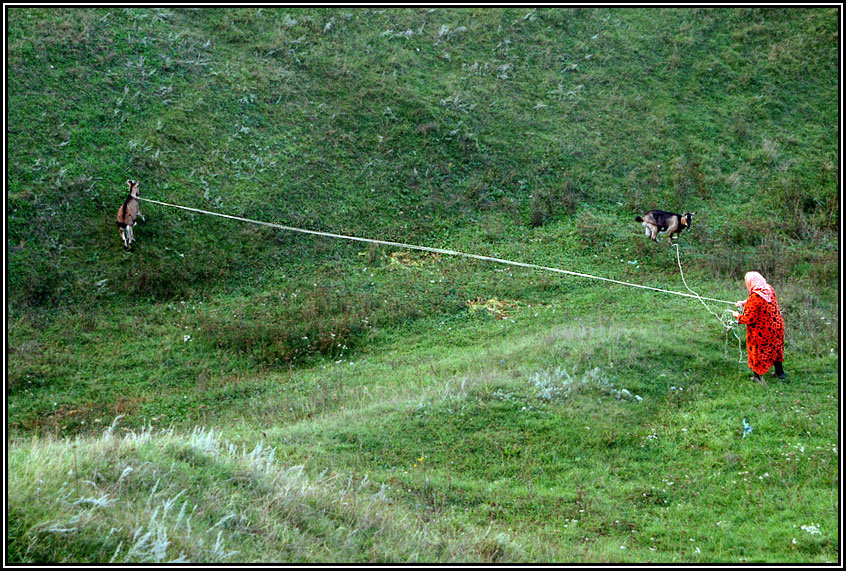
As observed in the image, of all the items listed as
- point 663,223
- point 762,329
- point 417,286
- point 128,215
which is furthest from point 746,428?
point 128,215

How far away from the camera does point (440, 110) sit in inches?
908

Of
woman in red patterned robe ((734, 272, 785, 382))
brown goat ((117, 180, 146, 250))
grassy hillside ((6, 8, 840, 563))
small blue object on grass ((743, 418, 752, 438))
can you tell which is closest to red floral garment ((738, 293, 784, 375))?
woman in red patterned robe ((734, 272, 785, 382))

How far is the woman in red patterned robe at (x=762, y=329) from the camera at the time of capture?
11.2 metres

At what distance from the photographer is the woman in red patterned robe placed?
1116cm

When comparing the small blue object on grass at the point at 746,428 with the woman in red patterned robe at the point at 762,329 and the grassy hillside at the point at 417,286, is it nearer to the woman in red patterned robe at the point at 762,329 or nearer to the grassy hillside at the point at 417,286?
the grassy hillside at the point at 417,286

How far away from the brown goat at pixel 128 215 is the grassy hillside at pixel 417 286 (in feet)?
1.41

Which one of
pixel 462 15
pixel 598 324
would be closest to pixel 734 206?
pixel 598 324

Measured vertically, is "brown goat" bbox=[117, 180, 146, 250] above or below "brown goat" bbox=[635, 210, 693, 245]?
below

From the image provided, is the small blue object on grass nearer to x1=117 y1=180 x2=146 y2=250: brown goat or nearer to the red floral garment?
the red floral garment

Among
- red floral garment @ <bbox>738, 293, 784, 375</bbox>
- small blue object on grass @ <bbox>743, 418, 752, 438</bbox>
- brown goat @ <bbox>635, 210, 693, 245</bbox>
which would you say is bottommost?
small blue object on grass @ <bbox>743, 418, 752, 438</bbox>

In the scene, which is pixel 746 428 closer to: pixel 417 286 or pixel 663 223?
pixel 417 286

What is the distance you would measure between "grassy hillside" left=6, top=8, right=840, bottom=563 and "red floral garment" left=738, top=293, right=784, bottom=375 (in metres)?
0.51

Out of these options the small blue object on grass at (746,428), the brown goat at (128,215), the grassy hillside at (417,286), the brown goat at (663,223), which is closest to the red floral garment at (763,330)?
the grassy hillside at (417,286)

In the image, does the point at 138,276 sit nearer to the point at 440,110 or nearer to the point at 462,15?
the point at 440,110
